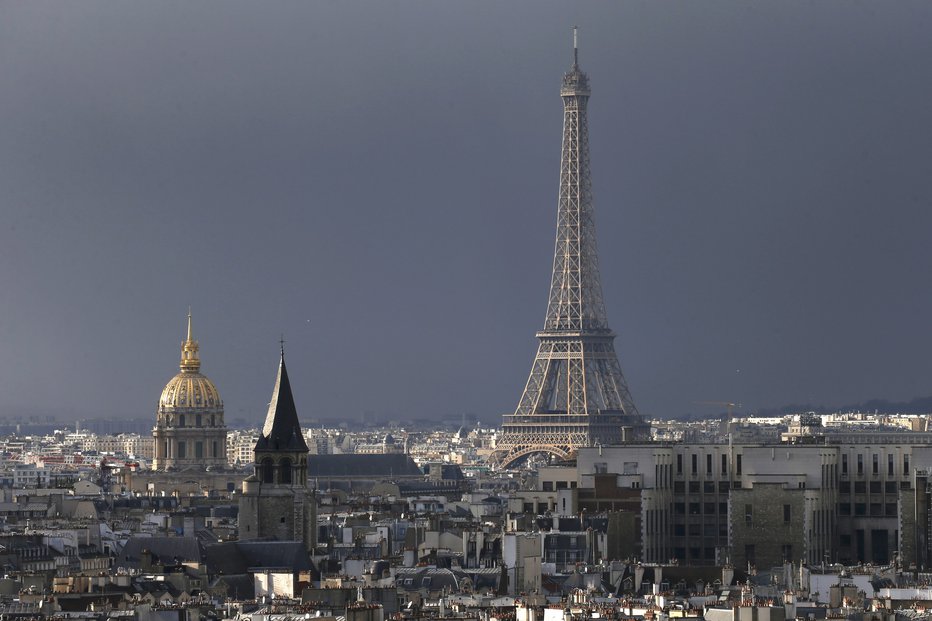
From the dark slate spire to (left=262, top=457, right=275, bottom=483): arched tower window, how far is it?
34 cm

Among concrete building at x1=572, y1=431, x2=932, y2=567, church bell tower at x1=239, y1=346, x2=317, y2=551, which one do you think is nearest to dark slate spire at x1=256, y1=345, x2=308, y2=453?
church bell tower at x1=239, y1=346, x2=317, y2=551

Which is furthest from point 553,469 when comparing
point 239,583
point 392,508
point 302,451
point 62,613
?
point 62,613

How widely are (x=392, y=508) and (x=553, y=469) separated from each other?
20915 millimetres

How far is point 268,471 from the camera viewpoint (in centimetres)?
9706

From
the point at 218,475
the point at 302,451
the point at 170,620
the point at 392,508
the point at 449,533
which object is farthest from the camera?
the point at 218,475

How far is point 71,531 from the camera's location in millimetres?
90812

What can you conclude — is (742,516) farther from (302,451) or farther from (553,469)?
(553,469)

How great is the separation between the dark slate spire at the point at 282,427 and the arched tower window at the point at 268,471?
1.12 feet

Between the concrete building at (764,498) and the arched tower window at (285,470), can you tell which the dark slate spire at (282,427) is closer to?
the arched tower window at (285,470)

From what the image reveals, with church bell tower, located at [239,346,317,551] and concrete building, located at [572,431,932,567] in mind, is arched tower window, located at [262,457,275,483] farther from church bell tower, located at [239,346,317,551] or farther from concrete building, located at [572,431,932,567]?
concrete building, located at [572,431,932,567]

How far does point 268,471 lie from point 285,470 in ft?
1.77

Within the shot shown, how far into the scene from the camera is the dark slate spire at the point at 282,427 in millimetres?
98000

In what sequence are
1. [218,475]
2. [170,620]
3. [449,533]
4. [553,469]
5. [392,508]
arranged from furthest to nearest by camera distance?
[218,475] < [392,508] < [553,469] < [449,533] < [170,620]

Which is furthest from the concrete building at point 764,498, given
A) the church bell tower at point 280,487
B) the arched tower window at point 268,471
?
the arched tower window at point 268,471
